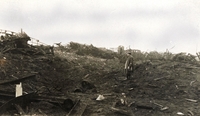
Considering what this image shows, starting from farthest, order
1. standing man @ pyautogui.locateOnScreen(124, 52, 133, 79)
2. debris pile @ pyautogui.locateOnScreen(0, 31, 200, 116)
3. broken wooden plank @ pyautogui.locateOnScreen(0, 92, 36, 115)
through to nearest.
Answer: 1. standing man @ pyautogui.locateOnScreen(124, 52, 133, 79)
2. debris pile @ pyautogui.locateOnScreen(0, 31, 200, 116)
3. broken wooden plank @ pyautogui.locateOnScreen(0, 92, 36, 115)

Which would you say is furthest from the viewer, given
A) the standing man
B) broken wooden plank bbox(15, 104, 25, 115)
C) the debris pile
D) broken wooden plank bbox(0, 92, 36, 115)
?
the standing man

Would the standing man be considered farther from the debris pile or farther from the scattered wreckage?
the scattered wreckage

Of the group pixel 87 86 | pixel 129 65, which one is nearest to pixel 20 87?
pixel 87 86

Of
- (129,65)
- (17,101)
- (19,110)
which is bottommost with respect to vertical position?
(19,110)

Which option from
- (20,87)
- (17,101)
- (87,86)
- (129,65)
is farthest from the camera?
(129,65)

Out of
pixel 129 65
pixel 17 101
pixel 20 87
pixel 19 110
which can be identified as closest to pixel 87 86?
pixel 129 65

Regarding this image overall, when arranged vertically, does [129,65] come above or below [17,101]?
above

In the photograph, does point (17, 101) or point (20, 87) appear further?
point (20, 87)

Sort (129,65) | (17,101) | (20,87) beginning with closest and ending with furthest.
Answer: (17,101) < (20,87) < (129,65)

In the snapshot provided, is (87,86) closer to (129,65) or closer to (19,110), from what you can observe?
(129,65)

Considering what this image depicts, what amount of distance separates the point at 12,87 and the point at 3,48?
4966 millimetres

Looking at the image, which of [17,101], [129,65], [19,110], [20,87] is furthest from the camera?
[129,65]

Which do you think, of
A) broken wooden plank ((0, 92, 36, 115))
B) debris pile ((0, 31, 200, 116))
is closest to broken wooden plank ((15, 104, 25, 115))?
debris pile ((0, 31, 200, 116))

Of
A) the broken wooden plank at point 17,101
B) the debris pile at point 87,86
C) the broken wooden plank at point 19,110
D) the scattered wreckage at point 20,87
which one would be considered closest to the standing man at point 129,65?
the debris pile at point 87,86
